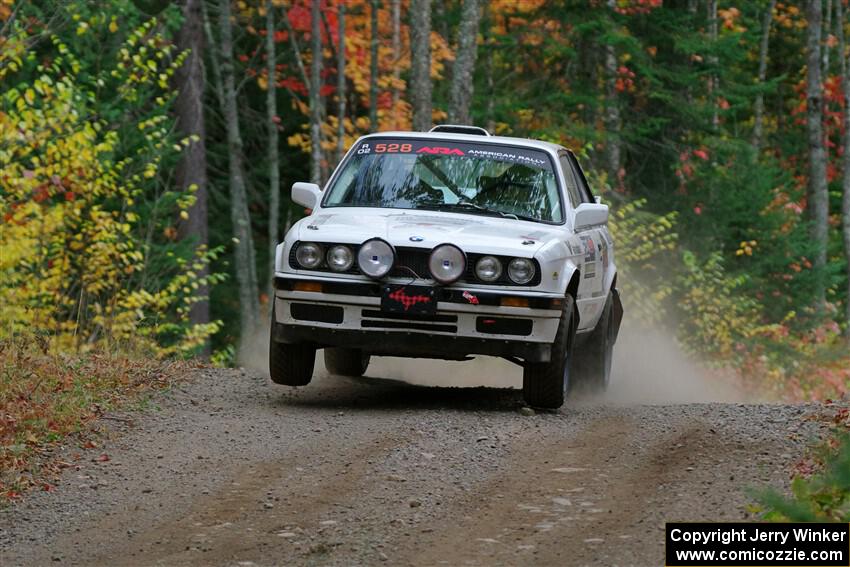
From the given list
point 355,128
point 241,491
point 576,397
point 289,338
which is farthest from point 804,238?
point 241,491

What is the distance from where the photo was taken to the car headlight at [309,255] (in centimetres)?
1006

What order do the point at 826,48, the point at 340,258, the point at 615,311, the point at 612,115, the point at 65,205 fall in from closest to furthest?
1. the point at 340,258
2. the point at 615,311
3. the point at 65,205
4. the point at 612,115
5. the point at 826,48

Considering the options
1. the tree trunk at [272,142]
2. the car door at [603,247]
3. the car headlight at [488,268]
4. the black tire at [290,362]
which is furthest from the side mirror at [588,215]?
the tree trunk at [272,142]

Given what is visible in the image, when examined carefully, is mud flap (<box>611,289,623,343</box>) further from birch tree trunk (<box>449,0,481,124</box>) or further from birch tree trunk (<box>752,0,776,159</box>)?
birch tree trunk (<box>752,0,776,159</box>)

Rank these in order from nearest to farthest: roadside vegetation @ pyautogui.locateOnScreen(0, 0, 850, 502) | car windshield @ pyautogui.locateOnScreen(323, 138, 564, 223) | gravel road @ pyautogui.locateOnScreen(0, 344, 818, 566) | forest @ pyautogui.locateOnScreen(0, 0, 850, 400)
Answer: gravel road @ pyautogui.locateOnScreen(0, 344, 818, 566), car windshield @ pyautogui.locateOnScreen(323, 138, 564, 223), roadside vegetation @ pyautogui.locateOnScreen(0, 0, 850, 502), forest @ pyautogui.locateOnScreen(0, 0, 850, 400)

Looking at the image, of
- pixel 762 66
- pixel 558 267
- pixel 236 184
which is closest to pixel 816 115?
Answer: pixel 762 66

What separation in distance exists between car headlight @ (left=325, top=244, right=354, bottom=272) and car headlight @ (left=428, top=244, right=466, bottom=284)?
0.56m

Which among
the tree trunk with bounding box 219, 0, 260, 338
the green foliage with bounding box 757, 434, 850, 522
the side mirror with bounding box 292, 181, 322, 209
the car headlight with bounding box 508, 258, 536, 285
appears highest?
the side mirror with bounding box 292, 181, 322, 209

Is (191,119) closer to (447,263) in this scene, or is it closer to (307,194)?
(307,194)

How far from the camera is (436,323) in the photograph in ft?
32.8

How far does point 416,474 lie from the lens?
8.13 m

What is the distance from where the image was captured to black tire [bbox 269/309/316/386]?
10668 millimetres

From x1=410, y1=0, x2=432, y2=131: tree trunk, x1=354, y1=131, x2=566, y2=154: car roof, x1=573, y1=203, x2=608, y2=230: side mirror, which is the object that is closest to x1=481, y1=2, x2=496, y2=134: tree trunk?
x1=410, y1=0, x2=432, y2=131: tree trunk

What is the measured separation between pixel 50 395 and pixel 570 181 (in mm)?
4406
